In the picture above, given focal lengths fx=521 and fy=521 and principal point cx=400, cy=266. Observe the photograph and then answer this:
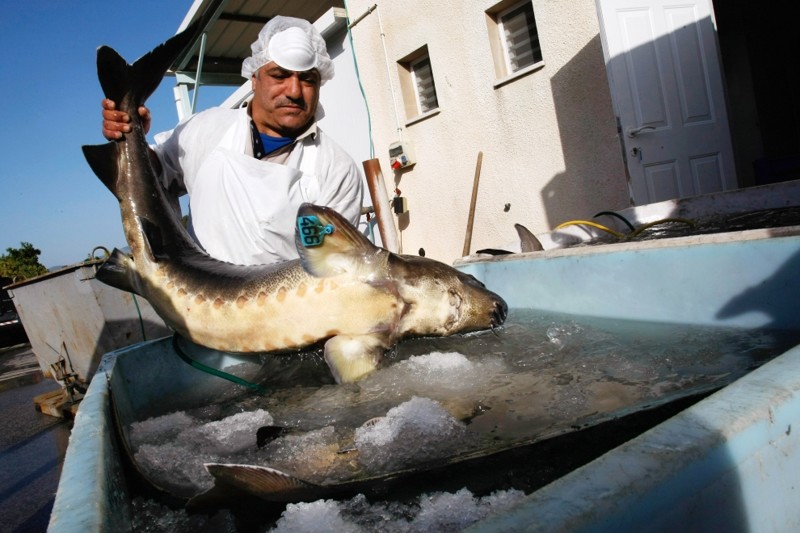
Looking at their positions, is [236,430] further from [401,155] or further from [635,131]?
[401,155]

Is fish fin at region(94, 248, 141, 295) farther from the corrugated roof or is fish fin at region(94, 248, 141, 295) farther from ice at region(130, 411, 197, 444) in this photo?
the corrugated roof

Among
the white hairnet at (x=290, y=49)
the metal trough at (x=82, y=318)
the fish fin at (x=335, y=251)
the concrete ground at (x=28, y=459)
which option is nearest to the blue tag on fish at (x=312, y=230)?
the fish fin at (x=335, y=251)

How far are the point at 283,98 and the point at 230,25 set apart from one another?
867cm

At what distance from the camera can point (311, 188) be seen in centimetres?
315

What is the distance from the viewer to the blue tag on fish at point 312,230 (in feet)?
6.66

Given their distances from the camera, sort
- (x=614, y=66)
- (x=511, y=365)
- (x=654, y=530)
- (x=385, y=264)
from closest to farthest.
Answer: (x=654, y=530) < (x=511, y=365) < (x=385, y=264) < (x=614, y=66)

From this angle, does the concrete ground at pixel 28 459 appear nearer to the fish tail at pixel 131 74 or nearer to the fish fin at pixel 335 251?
the fish fin at pixel 335 251

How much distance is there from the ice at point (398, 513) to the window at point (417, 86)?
25.7 feet

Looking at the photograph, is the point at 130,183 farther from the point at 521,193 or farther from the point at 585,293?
the point at 521,193

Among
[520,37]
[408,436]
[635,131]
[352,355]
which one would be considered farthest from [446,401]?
[520,37]

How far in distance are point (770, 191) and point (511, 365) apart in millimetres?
2971

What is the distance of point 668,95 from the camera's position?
5.80 metres

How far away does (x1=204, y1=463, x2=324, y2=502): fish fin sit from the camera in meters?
1.03

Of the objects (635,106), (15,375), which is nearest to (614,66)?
(635,106)
